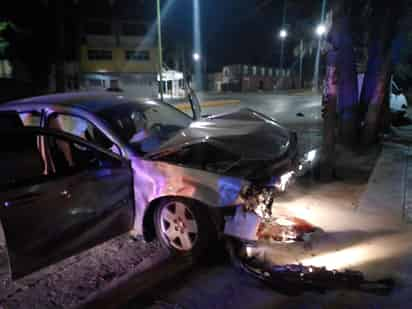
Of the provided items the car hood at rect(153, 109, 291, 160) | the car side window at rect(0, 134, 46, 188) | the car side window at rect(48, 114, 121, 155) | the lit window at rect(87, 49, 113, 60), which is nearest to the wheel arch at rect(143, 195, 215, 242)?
the car hood at rect(153, 109, 291, 160)

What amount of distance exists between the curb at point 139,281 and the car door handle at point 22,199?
1.01m

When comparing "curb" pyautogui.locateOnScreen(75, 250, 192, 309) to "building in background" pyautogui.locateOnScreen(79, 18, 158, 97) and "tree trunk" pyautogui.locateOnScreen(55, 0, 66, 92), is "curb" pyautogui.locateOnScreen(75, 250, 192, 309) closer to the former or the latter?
"tree trunk" pyautogui.locateOnScreen(55, 0, 66, 92)

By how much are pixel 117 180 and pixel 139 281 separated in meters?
1.01

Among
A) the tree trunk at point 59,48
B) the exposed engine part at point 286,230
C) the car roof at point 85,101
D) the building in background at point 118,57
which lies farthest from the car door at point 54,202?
the building in background at point 118,57

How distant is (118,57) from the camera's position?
41.3m

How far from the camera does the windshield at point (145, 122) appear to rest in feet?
14.0

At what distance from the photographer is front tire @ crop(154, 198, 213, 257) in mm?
3721

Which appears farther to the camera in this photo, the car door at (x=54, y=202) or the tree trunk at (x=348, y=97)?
the tree trunk at (x=348, y=97)

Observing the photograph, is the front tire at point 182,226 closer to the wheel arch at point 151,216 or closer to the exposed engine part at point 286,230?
the wheel arch at point 151,216

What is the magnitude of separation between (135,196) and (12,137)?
1.29m

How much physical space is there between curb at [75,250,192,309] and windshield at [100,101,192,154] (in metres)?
1.19

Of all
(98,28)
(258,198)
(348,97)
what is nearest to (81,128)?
(258,198)

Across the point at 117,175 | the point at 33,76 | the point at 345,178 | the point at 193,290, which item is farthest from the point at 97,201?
the point at 33,76

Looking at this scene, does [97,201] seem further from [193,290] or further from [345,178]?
[345,178]
